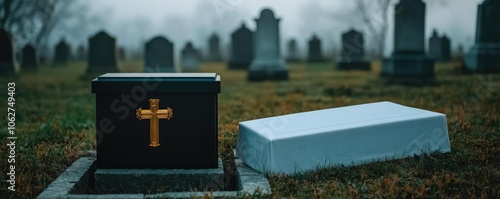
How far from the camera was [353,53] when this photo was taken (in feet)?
68.3

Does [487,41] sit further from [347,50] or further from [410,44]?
[347,50]

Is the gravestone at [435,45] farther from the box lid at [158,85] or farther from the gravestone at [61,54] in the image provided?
the box lid at [158,85]

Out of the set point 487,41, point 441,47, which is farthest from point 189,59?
point 487,41

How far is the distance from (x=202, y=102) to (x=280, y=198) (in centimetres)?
108

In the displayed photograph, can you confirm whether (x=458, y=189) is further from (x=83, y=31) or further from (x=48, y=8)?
(x=83, y=31)

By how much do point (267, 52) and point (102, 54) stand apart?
6.26m

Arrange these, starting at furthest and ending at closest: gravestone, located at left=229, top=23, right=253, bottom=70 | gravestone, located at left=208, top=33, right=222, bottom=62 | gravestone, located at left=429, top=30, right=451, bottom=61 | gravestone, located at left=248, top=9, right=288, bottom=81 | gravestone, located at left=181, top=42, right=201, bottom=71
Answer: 1. gravestone, located at left=208, top=33, right=222, bottom=62
2. gravestone, located at left=429, top=30, right=451, bottom=61
3. gravestone, located at left=181, top=42, right=201, bottom=71
4. gravestone, located at left=229, top=23, right=253, bottom=70
5. gravestone, located at left=248, top=9, right=288, bottom=81

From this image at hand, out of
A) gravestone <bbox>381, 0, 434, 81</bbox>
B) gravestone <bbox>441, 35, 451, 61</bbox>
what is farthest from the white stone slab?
gravestone <bbox>441, 35, 451, 61</bbox>

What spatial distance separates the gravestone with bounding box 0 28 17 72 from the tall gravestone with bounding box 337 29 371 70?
1246cm

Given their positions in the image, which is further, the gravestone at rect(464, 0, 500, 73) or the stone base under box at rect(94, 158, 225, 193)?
the gravestone at rect(464, 0, 500, 73)

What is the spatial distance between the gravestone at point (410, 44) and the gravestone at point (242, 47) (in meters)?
10.4

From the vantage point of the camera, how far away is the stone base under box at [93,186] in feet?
10.9

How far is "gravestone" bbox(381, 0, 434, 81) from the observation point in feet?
42.2

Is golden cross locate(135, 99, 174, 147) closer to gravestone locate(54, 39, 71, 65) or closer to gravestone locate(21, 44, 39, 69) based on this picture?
gravestone locate(21, 44, 39, 69)
